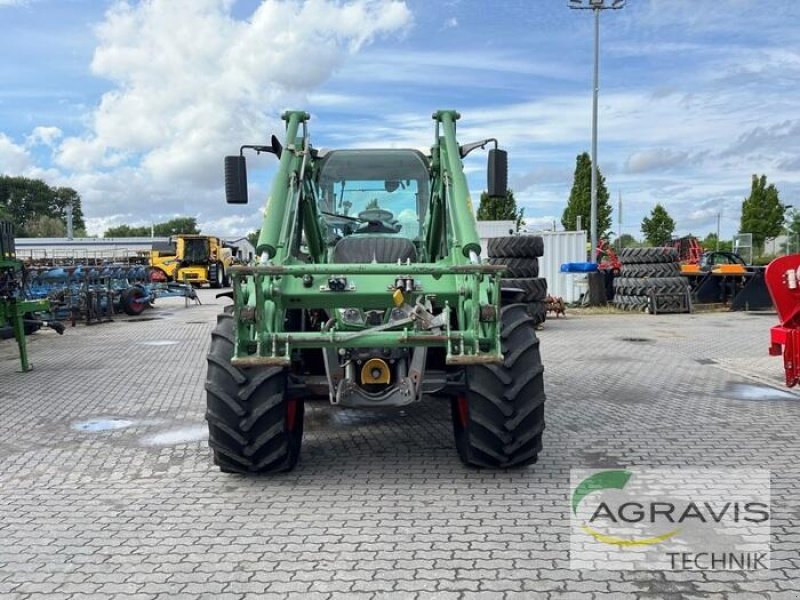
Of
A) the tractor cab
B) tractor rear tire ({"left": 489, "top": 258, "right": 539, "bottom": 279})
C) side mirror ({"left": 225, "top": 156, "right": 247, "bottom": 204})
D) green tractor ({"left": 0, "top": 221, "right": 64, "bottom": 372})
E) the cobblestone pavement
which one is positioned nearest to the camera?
the cobblestone pavement

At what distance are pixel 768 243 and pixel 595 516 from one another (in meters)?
47.0

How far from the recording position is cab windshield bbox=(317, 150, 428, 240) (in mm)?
7016

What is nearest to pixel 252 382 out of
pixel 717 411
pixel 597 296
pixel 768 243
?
→ pixel 717 411

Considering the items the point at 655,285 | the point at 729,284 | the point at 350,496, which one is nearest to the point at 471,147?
the point at 350,496

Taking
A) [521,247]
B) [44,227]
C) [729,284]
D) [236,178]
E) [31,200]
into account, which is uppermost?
[31,200]

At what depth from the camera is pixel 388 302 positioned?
16.8 feet

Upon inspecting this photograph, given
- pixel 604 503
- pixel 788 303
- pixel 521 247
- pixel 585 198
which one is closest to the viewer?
pixel 604 503

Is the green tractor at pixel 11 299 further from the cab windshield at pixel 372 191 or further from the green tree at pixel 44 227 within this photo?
the green tree at pixel 44 227

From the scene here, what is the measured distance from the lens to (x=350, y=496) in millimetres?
5098

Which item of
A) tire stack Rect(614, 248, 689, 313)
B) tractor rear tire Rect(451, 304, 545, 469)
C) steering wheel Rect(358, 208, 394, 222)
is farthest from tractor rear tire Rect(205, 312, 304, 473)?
tire stack Rect(614, 248, 689, 313)

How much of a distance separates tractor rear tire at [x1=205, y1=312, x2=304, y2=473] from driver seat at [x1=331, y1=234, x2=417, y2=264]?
1.47 m

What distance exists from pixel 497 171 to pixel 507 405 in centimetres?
242

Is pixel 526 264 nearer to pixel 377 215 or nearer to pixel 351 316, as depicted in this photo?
pixel 377 215

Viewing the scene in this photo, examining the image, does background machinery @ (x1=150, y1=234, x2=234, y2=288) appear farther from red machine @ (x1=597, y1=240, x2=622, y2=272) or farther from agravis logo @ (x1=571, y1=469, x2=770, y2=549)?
agravis logo @ (x1=571, y1=469, x2=770, y2=549)
